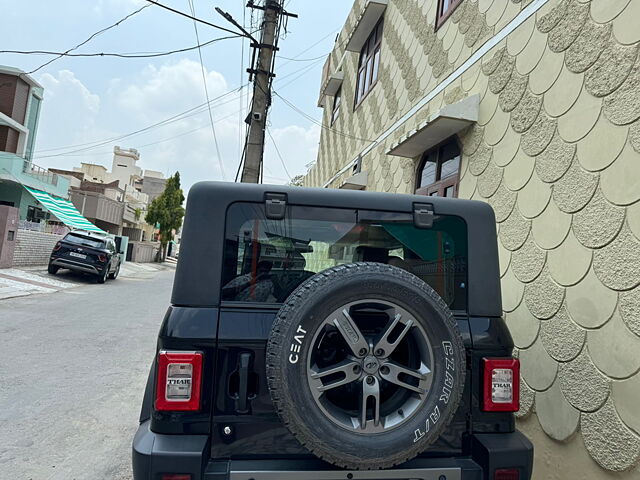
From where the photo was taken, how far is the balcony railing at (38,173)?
2622 centimetres

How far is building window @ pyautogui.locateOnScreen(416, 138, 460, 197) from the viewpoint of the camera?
552 centimetres

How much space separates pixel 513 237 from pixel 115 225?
146 feet

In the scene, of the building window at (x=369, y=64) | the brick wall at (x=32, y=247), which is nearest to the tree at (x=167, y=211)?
the brick wall at (x=32, y=247)

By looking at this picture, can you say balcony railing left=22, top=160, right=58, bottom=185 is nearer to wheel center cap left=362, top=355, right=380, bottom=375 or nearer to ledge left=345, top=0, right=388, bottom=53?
ledge left=345, top=0, right=388, bottom=53

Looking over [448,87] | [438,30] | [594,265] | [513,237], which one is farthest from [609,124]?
[438,30]

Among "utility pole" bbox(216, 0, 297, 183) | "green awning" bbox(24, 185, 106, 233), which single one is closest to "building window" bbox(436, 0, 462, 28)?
"utility pole" bbox(216, 0, 297, 183)

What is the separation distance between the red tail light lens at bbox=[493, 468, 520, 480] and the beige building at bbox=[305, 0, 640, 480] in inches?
41.3

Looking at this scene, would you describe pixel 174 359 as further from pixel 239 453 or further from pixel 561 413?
pixel 561 413

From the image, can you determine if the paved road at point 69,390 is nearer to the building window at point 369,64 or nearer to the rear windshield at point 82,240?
the rear windshield at point 82,240

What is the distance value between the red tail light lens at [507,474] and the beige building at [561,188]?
105 cm

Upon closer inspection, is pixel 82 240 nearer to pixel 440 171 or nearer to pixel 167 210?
pixel 440 171

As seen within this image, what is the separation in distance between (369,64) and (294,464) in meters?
9.65

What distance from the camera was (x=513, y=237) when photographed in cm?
399

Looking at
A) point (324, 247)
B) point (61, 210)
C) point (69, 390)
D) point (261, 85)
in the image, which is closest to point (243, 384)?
point (324, 247)
